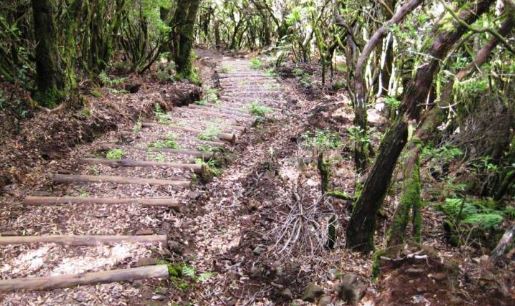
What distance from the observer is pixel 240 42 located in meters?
22.0

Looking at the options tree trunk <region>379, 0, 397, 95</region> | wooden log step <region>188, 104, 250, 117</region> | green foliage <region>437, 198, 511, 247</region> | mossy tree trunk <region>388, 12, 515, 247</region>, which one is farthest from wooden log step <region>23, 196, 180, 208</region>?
tree trunk <region>379, 0, 397, 95</region>

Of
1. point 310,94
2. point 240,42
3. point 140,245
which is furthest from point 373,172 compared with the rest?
point 240,42

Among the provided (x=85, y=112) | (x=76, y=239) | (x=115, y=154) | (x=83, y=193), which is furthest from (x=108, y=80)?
(x=76, y=239)

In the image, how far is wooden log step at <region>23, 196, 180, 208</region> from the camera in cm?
501

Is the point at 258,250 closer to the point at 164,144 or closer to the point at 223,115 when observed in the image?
the point at 164,144

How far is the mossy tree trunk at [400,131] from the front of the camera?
356 cm

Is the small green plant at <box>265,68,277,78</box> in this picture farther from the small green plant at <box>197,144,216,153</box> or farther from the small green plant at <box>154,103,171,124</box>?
the small green plant at <box>197,144,216,153</box>

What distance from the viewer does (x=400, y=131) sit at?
12.4ft

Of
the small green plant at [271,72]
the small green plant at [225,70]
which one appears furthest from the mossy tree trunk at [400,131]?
the small green plant at [225,70]

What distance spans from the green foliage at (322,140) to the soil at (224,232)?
0.09 metres

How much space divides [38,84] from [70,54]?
3.13 ft

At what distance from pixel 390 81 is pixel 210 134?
3815 mm

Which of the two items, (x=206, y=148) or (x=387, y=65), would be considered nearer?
(x=206, y=148)

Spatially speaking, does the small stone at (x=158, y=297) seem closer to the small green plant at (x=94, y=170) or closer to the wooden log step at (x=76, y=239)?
the wooden log step at (x=76, y=239)
